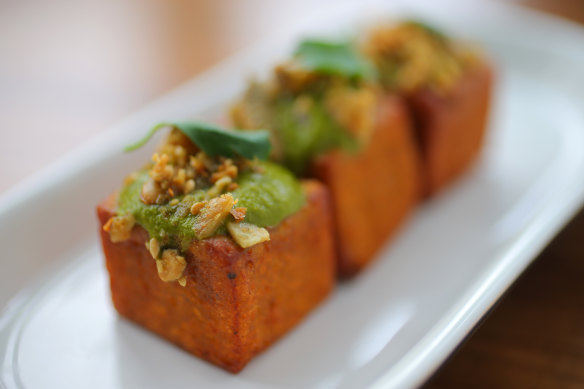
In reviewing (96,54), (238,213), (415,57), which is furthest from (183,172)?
(96,54)

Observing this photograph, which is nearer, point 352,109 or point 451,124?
point 352,109

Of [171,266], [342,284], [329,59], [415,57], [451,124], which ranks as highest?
[329,59]

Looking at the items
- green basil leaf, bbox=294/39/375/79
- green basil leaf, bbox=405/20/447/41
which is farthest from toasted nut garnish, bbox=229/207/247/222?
green basil leaf, bbox=405/20/447/41

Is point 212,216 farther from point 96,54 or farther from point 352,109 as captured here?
point 96,54

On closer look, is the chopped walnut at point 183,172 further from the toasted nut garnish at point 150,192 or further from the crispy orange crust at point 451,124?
the crispy orange crust at point 451,124

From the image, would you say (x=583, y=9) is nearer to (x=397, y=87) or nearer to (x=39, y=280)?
(x=397, y=87)

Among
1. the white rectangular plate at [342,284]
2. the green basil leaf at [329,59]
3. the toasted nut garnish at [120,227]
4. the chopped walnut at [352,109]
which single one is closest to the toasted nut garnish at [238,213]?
the toasted nut garnish at [120,227]
